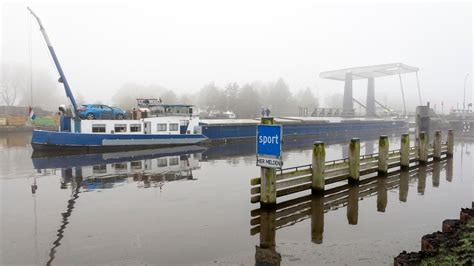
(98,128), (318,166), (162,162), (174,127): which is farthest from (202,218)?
(174,127)

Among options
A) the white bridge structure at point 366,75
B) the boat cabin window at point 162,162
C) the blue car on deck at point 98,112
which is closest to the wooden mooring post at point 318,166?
the boat cabin window at point 162,162

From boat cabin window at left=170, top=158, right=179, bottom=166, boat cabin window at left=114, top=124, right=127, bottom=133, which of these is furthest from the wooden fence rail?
boat cabin window at left=114, top=124, right=127, bottom=133

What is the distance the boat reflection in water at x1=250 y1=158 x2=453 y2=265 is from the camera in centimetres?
1014

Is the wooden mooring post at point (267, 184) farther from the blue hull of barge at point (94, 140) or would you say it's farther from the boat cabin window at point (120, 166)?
the blue hull of barge at point (94, 140)

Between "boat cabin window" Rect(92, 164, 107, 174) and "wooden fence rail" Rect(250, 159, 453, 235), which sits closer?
"wooden fence rail" Rect(250, 159, 453, 235)

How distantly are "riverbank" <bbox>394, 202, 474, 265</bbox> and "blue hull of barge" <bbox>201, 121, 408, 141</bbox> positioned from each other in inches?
1336

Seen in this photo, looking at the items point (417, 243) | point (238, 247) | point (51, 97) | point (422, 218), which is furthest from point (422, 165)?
point (51, 97)

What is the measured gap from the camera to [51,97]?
110m

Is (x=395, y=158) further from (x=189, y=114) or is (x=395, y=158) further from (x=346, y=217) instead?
(x=189, y=114)

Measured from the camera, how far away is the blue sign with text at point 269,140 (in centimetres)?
1174

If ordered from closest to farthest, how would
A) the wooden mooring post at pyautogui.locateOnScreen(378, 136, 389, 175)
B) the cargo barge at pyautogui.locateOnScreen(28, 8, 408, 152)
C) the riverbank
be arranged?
the riverbank < the wooden mooring post at pyautogui.locateOnScreen(378, 136, 389, 175) < the cargo barge at pyautogui.locateOnScreen(28, 8, 408, 152)

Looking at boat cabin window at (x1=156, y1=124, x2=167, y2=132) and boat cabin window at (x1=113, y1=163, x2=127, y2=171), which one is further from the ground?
boat cabin window at (x1=156, y1=124, x2=167, y2=132)

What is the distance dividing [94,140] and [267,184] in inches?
921

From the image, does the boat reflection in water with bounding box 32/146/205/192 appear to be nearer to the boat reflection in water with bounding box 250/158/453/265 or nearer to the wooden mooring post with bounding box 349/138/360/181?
the boat reflection in water with bounding box 250/158/453/265
